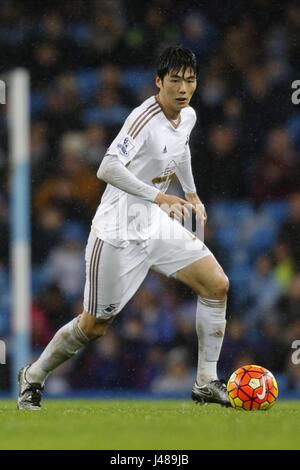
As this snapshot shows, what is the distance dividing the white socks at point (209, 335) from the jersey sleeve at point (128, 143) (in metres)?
1.04

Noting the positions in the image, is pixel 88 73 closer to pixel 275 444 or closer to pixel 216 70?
pixel 216 70

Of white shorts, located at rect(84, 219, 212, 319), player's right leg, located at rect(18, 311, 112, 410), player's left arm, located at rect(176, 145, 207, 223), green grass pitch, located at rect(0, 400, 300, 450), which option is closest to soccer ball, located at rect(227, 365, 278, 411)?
green grass pitch, located at rect(0, 400, 300, 450)

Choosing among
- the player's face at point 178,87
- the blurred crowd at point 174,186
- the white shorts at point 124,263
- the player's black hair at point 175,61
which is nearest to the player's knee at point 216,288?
the white shorts at point 124,263

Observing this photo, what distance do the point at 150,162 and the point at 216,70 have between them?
17.0ft

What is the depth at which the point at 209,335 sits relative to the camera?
743 cm

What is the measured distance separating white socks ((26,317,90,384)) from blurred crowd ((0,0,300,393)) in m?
3.61

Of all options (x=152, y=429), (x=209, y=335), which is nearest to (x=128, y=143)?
(x=209, y=335)

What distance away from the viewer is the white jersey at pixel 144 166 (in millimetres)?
7137

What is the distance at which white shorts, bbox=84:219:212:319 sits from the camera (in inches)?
A: 285

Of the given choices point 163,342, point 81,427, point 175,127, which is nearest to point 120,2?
point 163,342

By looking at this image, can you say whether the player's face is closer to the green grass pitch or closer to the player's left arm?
the player's left arm

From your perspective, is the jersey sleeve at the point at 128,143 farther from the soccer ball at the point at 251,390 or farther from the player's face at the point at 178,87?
the soccer ball at the point at 251,390
